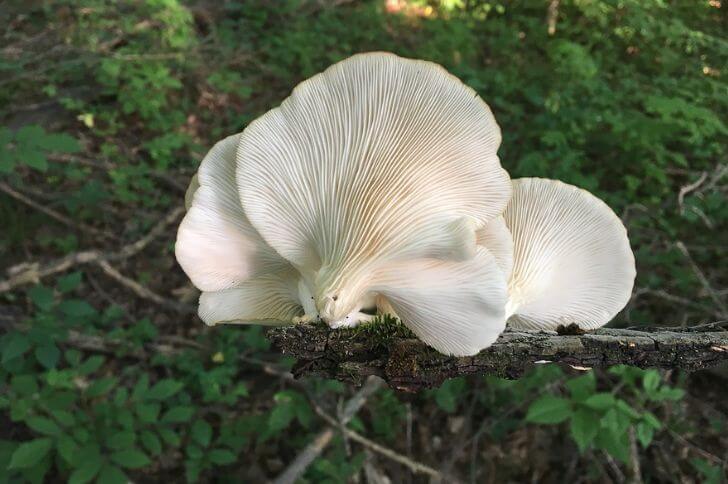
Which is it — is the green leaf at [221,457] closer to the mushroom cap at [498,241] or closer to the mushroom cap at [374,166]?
the mushroom cap at [374,166]

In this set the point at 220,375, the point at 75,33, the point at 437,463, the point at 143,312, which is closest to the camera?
the point at 220,375

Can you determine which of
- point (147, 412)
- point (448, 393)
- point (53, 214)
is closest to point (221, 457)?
point (147, 412)

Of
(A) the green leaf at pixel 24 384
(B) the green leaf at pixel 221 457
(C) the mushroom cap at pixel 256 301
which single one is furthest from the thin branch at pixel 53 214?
(C) the mushroom cap at pixel 256 301

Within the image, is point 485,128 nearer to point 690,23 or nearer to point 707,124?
point 707,124

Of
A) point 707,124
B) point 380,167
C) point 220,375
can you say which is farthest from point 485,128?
point 707,124

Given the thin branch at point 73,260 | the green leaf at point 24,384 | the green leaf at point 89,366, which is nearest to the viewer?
the green leaf at point 24,384

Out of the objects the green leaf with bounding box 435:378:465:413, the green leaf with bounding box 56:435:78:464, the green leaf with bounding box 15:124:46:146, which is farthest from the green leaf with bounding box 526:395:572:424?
the green leaf with bounding box 15:124:46:146

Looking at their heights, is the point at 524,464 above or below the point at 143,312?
below

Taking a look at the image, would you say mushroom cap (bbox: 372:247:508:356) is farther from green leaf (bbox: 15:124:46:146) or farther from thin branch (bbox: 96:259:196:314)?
thin branch (bbox: 96:259:196:314)
